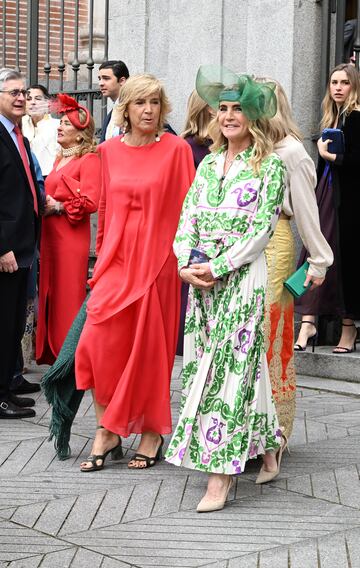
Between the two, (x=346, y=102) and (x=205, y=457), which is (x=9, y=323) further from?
(x=346, y=102)

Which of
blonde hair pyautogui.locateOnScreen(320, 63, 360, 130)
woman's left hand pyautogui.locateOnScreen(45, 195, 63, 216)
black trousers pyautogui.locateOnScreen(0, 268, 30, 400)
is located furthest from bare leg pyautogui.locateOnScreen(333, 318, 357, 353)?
black trousers pyautogui.locateOnScreen(0, 268, 30, 400)

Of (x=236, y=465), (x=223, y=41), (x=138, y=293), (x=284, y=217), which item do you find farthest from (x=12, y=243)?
(x=223, y=41)

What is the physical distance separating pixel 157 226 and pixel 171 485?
1341mm

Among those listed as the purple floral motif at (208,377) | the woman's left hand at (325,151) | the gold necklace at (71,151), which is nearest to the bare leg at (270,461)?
the purple floral motif at (208,377)

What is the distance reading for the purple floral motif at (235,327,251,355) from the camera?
19.0 feet

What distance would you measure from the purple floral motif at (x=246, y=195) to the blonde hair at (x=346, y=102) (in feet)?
11.0

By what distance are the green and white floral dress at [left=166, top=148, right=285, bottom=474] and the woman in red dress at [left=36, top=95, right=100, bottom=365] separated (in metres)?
3.10

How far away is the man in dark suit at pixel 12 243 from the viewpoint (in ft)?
26.0

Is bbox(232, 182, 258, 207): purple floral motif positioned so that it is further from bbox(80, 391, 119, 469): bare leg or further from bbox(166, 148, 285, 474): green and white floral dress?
bbox(80, 391, 119, 469): bare leg

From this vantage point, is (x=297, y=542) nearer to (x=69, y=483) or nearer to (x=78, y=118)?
(x=69, y=483)

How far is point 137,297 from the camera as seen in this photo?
6449 millimetres

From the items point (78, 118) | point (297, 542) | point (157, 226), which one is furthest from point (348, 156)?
point (297, 542)

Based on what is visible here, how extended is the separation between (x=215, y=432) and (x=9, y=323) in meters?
2.65

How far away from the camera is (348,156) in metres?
8.98
